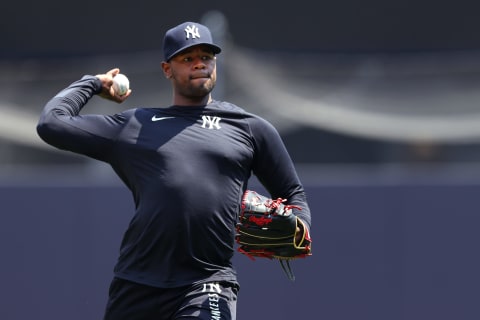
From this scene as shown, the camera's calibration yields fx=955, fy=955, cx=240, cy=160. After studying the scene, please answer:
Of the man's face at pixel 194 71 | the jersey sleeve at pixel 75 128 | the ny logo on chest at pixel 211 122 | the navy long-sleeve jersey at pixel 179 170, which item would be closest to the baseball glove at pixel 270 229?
the navy long-sleeve jersey at pixel 179 170

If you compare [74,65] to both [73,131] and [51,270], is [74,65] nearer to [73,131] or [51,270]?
[51,270]

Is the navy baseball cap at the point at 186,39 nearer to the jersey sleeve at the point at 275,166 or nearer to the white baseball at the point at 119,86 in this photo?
the white baseball at the point at 119,86

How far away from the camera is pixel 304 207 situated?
4367 millimetres

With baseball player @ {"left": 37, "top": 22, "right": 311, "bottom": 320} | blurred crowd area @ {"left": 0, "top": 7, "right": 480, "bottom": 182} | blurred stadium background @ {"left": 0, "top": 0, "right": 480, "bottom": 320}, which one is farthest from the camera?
blurred crowd area @ {"left": 0, "top": 7, "right": 480, "bottom": 182}

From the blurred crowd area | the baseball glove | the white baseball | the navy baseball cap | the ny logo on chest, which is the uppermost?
the blurred crowd area

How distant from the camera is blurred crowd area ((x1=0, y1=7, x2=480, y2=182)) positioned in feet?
32.3

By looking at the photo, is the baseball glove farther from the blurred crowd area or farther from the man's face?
the blurred crowd area

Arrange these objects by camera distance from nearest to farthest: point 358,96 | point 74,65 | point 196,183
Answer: point 196,183 → point 358,96 → point 74,65

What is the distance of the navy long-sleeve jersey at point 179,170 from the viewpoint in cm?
412

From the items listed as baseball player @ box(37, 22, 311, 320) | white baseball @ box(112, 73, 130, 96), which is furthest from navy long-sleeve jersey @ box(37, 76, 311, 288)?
white baseball @ box(112, 73, 130, 96)

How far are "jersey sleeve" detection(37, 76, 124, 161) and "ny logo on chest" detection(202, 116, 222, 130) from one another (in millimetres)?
374

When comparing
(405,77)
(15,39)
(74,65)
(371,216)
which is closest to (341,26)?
(405,77)

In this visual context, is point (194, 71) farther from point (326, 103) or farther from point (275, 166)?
point (326, 103)

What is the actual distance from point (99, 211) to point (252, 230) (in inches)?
125
